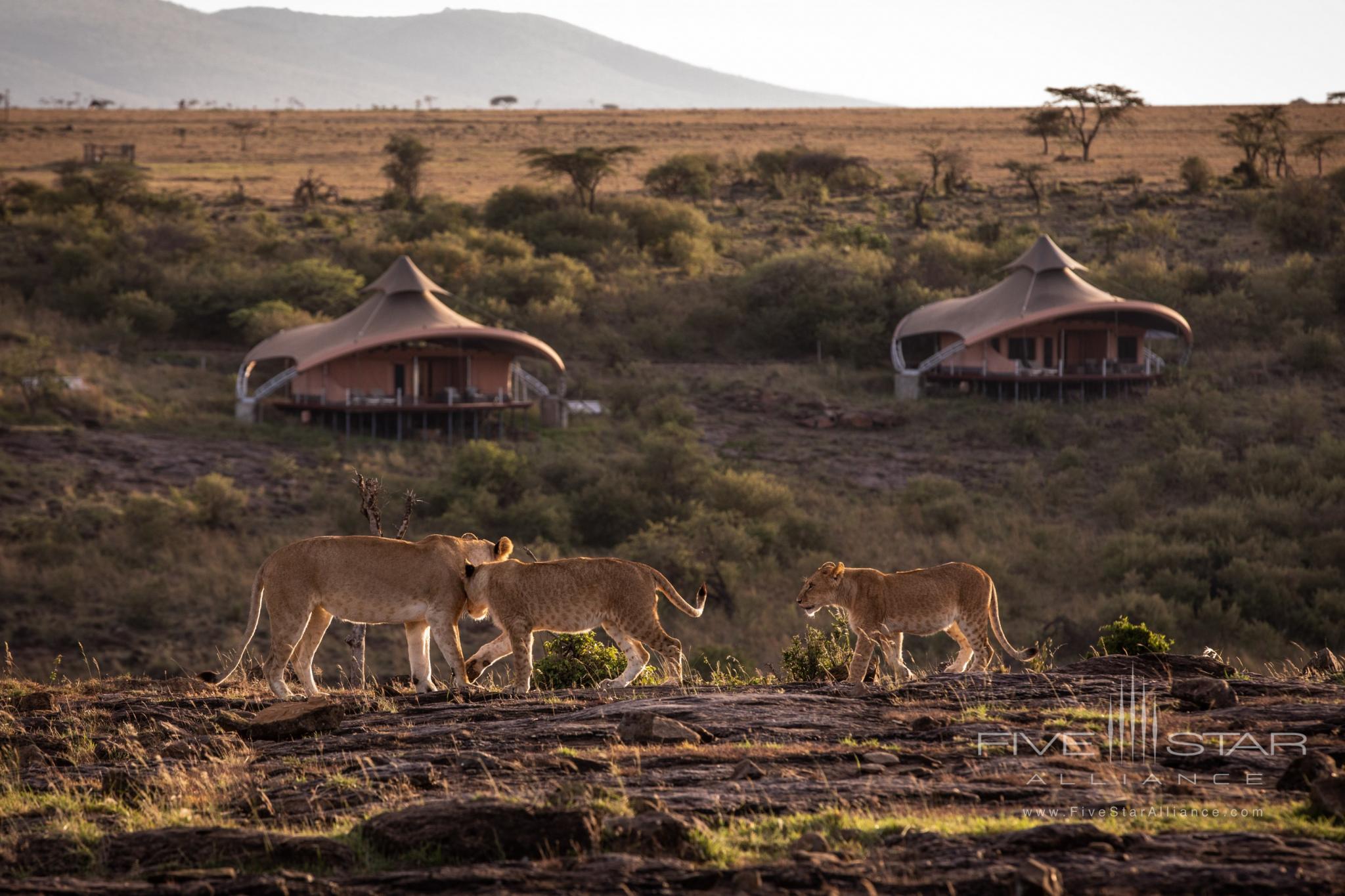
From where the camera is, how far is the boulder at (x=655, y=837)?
7113 millimetres

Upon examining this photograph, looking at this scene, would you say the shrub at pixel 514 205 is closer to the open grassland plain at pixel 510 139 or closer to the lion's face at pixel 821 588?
the open grassland plain at pixel 510 139

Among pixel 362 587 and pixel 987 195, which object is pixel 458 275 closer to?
pixel 987 195

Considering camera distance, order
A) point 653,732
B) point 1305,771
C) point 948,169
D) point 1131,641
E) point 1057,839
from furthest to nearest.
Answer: point 948,169, point 1131,641, point 653,732, point 1305,771, point 1057,839

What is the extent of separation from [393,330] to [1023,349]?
20776 mm

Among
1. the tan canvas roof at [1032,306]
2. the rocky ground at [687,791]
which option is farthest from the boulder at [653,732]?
the tan canvas roof at [1032,306]

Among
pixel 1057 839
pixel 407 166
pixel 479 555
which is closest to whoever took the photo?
pixel 1057 839

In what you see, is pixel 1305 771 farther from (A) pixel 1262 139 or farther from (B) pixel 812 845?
(A) pixel 1262 139

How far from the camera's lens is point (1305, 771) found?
788 cm

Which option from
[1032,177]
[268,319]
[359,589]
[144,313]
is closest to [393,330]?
[268,319]

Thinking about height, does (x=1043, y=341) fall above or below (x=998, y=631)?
below

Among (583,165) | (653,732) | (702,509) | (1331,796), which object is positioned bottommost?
(702,509)

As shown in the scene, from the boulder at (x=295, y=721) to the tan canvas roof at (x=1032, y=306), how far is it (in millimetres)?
40339

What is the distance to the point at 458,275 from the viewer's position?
5972 centimetres

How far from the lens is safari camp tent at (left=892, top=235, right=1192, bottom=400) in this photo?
160 feet
